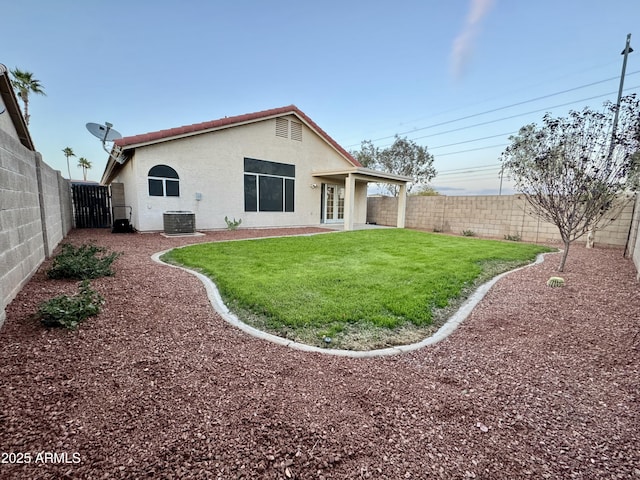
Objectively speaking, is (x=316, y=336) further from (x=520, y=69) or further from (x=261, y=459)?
(x=520, y=69)

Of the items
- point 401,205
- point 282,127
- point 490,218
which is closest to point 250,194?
point 282,127

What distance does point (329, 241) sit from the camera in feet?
32.4

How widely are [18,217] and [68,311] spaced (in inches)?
76.9

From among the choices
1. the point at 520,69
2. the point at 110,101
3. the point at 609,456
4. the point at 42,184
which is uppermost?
the point at 520,69

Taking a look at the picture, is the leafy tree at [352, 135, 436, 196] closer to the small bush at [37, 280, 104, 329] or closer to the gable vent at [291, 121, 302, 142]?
the gable vent at [291, 121, 302, 142]

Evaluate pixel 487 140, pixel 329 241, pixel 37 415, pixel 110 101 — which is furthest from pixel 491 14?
pixel 487 140

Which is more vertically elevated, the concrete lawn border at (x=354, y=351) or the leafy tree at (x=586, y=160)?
the leafy tree at (x=586, y=160)

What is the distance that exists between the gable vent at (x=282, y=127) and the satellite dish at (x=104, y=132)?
642 cm

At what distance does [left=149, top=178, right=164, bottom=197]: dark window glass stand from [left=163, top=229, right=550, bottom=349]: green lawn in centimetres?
395

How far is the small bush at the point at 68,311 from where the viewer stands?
9.39 feet

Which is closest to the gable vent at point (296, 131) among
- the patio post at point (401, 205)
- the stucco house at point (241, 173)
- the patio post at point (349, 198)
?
the stucco house at point (241, 173)

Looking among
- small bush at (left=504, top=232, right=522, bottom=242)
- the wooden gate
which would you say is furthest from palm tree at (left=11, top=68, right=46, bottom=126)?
small bush at (left=504, top=232, right=522, bottom=242)

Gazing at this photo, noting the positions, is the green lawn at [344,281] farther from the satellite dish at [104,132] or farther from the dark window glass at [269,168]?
the satellite dish at [104,132]

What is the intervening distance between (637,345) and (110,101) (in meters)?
18.9
